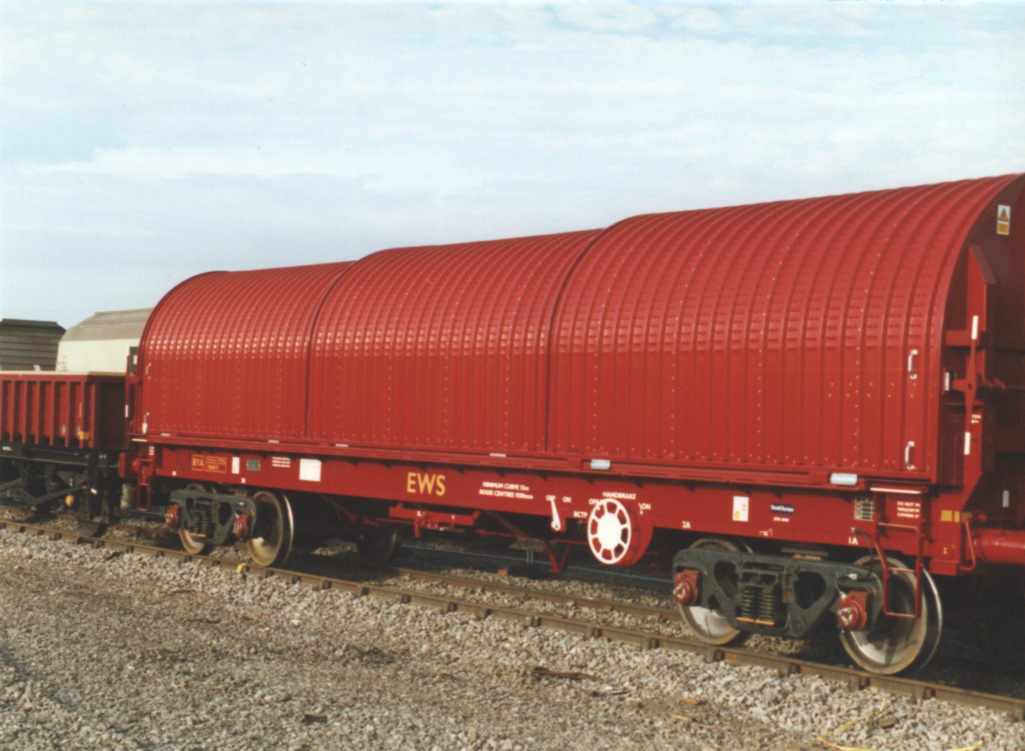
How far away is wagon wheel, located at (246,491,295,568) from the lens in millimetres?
15859

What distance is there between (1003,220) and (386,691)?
664cm

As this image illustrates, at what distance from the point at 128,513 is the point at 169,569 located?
6.42 meters

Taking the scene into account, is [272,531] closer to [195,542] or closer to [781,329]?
[195,542]

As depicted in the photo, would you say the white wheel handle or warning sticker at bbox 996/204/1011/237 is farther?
the white wheel handle

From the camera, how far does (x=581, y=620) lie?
12.7 m

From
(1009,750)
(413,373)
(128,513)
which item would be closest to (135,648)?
(413,373)

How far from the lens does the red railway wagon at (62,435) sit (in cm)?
1850

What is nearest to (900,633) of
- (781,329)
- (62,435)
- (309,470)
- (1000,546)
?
(1000,546)

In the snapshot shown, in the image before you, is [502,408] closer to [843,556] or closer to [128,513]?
[843,556]

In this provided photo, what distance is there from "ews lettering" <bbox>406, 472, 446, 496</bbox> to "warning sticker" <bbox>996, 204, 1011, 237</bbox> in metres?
6.60

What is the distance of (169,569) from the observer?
52.4ft

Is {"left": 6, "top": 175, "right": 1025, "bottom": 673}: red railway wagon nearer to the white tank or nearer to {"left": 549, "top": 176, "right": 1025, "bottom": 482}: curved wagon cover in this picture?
{"left": 549, "top": 176, "right": 1025, "bottom": 482}: curved wagon cover

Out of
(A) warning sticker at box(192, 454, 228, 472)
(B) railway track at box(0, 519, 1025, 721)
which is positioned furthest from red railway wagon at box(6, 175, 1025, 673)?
(A) warning sticker at box(192, 454, 228, 472)

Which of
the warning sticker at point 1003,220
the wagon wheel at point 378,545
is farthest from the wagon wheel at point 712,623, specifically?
the wagon wheel at point 378,545
